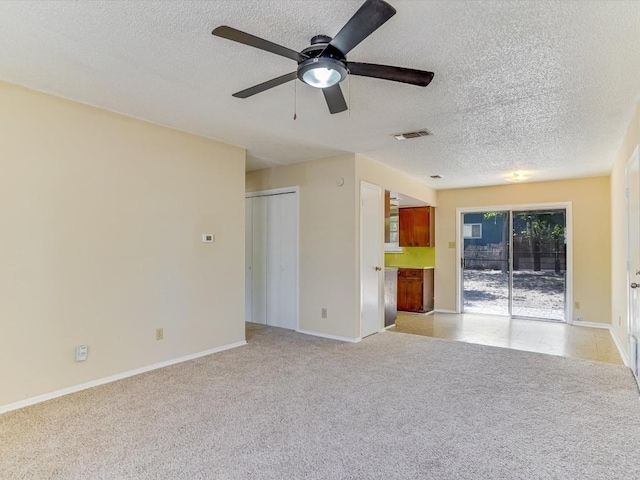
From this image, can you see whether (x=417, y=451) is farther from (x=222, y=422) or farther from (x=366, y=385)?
(x=222, y=422)

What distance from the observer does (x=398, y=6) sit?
1.88m

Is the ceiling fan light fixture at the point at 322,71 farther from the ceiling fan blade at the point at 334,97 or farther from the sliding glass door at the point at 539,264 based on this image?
the sliding glass door at the point at 539,264

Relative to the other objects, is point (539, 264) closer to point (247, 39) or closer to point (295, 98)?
point (295, 98)

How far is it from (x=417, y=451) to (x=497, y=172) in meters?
4.65

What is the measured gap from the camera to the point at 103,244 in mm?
3281

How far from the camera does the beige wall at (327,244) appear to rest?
15.5ft

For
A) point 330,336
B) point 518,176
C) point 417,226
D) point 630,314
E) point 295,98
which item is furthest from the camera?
point 417,226

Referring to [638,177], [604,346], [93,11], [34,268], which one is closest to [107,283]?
[34,268]

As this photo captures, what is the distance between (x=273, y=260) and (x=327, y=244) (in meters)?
1.03

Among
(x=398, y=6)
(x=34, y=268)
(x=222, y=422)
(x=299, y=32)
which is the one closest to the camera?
(x=398, y=6)

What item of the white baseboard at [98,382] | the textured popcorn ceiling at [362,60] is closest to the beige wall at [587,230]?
the textured popcorn ceiling at [362,60]

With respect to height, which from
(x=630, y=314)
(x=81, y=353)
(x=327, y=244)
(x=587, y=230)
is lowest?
(x=81, y=353)

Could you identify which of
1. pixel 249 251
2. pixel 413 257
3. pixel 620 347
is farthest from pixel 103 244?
pixel 413 257

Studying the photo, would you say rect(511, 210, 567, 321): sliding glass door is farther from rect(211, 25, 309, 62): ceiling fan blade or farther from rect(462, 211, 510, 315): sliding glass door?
rect(211, 25, 309, 62): ceiling fan blade
